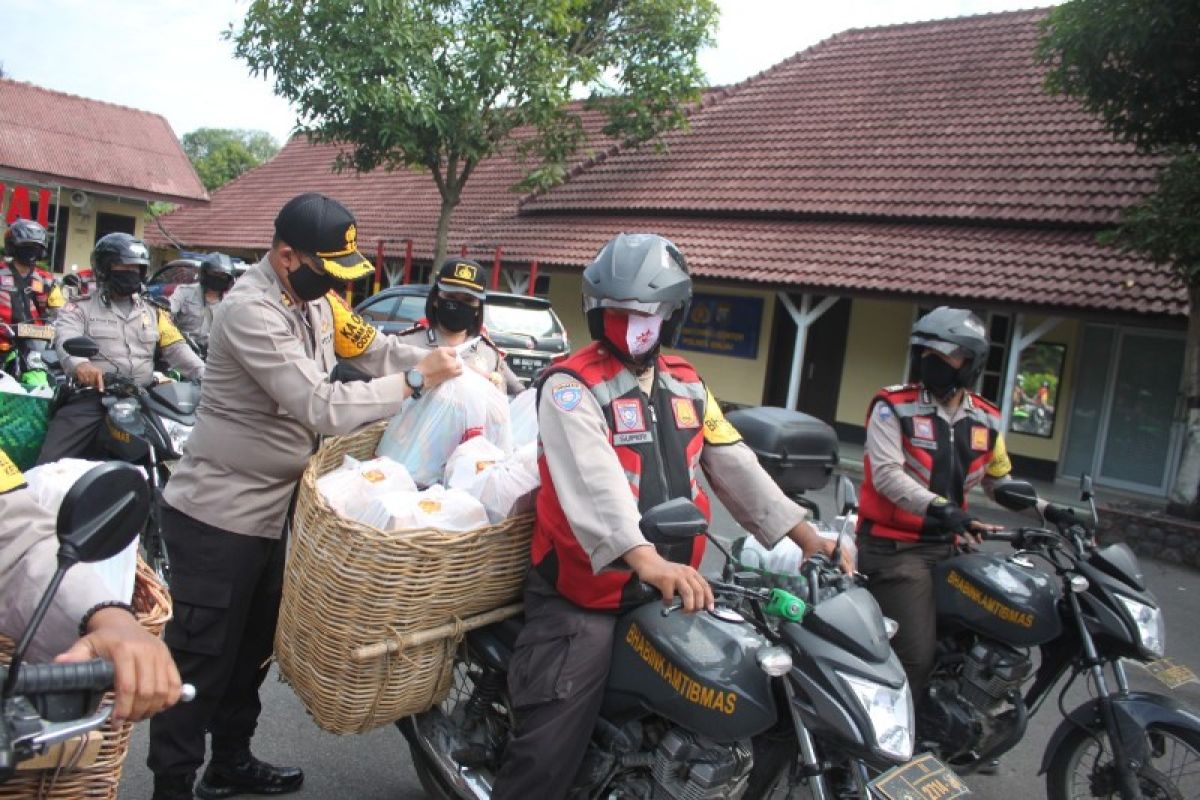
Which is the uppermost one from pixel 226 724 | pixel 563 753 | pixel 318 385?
pixel 318 385

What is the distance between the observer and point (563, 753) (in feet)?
8.52

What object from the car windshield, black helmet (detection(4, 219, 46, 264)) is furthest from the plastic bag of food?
the car windshield

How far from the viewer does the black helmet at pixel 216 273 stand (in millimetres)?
8711

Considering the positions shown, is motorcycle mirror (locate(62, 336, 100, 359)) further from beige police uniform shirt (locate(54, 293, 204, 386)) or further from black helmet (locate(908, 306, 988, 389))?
black helmet (locate(908, 306, 988, 389))

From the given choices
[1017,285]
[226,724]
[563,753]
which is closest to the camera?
[563,753]

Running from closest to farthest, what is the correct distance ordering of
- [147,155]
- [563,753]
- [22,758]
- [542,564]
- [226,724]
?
1. [22,758]
2. [563,753]
3. [542,564]
4. [226,724]
5. [147,155]

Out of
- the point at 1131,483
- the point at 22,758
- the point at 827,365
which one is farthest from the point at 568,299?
the point at 22,758

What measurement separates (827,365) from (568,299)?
18.2 feet

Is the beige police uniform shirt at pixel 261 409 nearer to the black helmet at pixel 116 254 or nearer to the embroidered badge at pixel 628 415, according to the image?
the embroidered badge at pixel 628 415

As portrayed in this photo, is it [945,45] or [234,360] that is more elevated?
[945,45]

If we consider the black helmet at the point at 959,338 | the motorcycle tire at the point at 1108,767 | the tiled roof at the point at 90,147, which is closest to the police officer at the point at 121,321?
the black helmet at the point at 959,338

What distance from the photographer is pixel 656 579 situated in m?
2.36

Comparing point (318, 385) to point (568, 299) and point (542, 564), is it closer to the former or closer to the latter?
point (542, 564)

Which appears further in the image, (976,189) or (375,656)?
(976,189)
